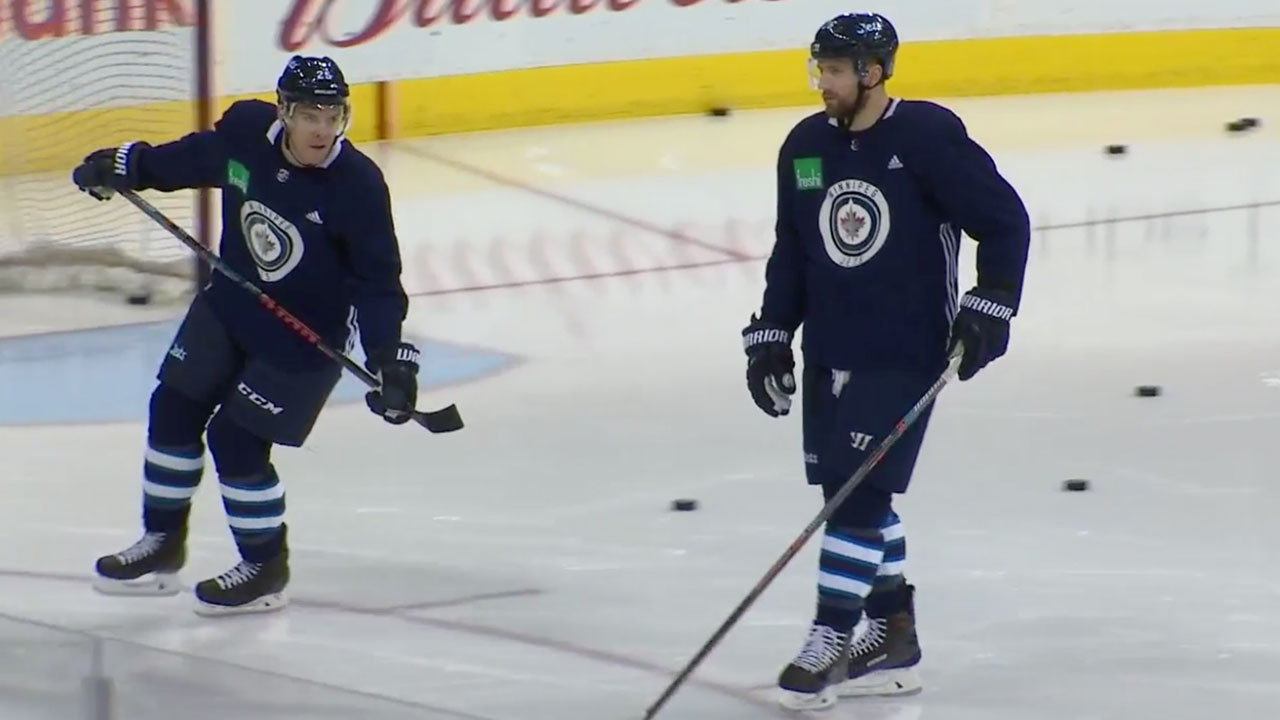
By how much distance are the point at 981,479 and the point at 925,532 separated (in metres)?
0.42

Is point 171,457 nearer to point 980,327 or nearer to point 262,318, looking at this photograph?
point 262,318

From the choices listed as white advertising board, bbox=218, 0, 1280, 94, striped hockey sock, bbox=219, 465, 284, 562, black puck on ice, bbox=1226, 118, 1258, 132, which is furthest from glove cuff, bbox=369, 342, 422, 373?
black puck on ice, bbox=1226, 118, 1258, 132

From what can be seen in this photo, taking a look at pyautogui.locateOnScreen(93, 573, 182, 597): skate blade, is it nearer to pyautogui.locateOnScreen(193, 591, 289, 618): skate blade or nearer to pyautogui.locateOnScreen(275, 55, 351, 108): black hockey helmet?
pyautogui.locateOnScreen(193, 591, 289, 618): skate blade

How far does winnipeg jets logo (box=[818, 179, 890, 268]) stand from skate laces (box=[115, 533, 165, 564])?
50.7 inches

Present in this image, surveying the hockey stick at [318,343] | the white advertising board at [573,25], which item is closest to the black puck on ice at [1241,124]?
the white advertising board at [573,25]

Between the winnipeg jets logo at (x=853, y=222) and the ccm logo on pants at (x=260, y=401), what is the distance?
3.13 ft

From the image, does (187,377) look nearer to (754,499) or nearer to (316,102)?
(316,102)

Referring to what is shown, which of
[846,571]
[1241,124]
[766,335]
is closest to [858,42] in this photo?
[766,335]

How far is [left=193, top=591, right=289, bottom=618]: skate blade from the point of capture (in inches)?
164

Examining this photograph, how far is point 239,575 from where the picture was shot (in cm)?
418

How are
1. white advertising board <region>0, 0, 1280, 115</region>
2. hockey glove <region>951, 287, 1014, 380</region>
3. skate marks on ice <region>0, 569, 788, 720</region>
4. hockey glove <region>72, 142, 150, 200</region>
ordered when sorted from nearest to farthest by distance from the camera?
hockey glove <region>951, 287, 1014, 380</region>
skate marks on ice <region>0, 569, 788, 720</region>
hockey glove <region>72, 142, 150, 200</region>
white advertising board <region>0, 0, 1280, 115</region>

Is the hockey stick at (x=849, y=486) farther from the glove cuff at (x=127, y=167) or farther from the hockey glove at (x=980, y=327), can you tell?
the glove cuff at (x=127, y=167)

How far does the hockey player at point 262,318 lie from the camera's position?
3.97 m

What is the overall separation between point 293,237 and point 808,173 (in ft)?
2.81
